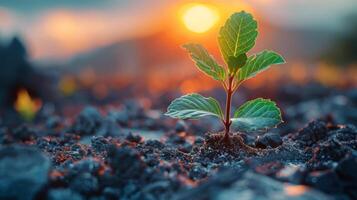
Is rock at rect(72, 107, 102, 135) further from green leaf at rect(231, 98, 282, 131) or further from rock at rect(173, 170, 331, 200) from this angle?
rock at rect(173, 170, 331, 200)

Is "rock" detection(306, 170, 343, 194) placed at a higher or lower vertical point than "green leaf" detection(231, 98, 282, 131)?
lower

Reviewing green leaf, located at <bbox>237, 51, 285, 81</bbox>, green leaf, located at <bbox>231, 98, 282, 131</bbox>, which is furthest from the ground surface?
green leaf, located at <bbox>237, 51, 285, 81</bbox>

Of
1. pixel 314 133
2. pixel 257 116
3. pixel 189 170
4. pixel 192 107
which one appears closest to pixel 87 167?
pixel 189 170

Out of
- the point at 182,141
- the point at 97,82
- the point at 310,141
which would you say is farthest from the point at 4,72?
the point at 310,141

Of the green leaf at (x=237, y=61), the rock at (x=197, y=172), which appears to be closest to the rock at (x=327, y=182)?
the rock at (x=197, y=172)

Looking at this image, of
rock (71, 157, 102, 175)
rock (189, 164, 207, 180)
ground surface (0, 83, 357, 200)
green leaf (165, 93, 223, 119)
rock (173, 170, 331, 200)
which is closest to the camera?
rock (173, 170, 331, 200)
